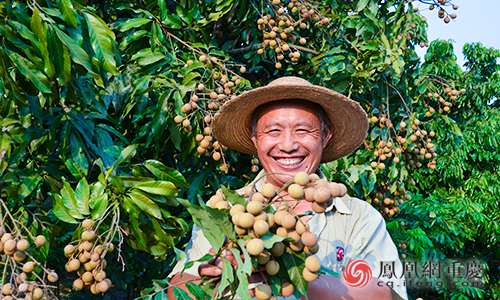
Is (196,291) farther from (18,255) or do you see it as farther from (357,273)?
(18,255)

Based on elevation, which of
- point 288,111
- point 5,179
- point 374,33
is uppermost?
point 374,33

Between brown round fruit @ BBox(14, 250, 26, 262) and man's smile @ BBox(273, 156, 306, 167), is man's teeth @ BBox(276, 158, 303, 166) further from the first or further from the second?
brown round fruit @ BBox(14, 250, 26, 262)

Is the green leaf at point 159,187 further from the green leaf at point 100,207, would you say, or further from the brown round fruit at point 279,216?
the brown round fruit at point 279,216

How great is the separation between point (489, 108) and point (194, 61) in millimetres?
6516

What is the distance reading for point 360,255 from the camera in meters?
1.15

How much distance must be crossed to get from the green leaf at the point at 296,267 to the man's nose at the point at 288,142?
0.51 meters

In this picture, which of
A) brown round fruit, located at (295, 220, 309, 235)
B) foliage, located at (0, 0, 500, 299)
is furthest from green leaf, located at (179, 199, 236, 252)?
foliage, located at (0, 0, 500, 299)

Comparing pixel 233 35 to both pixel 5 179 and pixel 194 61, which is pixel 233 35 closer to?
pixel 194 61

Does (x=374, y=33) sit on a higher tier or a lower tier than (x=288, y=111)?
higher

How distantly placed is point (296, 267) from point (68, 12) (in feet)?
3.25

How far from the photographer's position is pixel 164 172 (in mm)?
1501

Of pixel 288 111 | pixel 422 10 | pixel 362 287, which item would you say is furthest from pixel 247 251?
pixel 422 10

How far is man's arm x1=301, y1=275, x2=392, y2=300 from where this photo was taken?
0.96 m

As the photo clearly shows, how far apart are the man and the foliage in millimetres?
315
